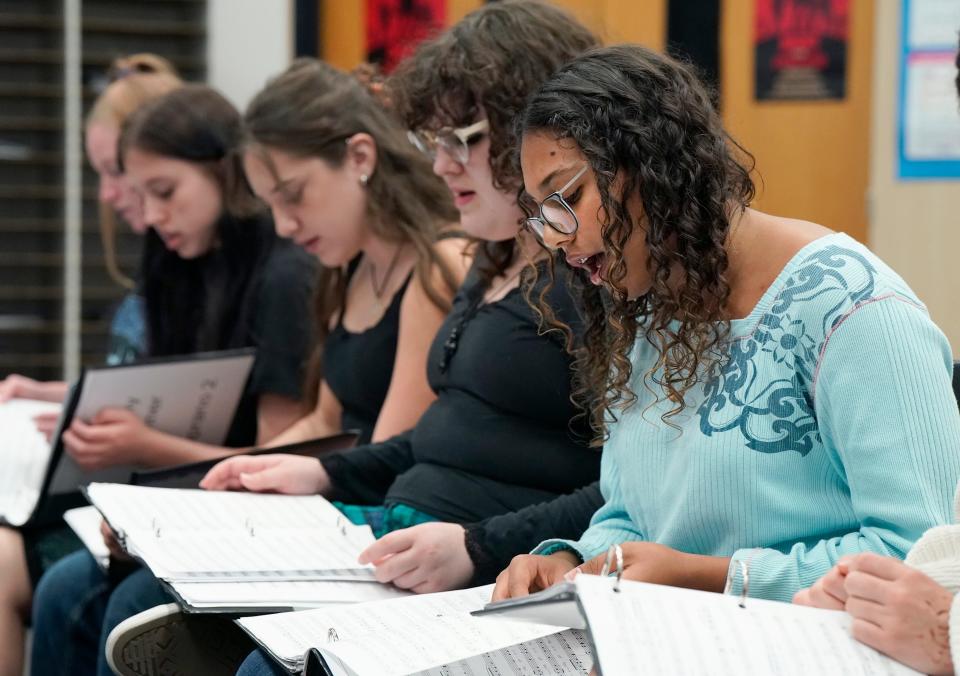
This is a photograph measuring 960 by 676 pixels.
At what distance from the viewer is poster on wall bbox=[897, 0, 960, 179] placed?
314 cm

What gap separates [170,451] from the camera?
7.45 ft

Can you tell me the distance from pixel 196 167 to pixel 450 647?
1.64 meters

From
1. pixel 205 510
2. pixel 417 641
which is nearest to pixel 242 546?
pixel 205 510

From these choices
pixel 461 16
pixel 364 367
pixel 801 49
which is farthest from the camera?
pixel 801 49

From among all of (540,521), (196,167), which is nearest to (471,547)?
(540,521)

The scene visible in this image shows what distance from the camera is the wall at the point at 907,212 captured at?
3191mm

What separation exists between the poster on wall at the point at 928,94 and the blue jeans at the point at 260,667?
2.46 metres

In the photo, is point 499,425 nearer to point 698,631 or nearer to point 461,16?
point 698,631

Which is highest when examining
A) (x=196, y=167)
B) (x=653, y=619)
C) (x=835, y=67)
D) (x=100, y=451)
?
(x=835, y=67)

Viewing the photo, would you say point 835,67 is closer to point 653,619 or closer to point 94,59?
point 94,59

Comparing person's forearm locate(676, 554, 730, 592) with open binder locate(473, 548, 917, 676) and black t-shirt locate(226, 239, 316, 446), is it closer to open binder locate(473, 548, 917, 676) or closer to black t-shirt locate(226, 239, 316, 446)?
open binder locate(473, 548, 917, 676)

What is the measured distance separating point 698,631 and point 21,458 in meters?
1.85

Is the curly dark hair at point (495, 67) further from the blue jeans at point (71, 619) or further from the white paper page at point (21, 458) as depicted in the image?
the white paper page at point (21, 458)

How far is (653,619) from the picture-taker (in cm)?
94
